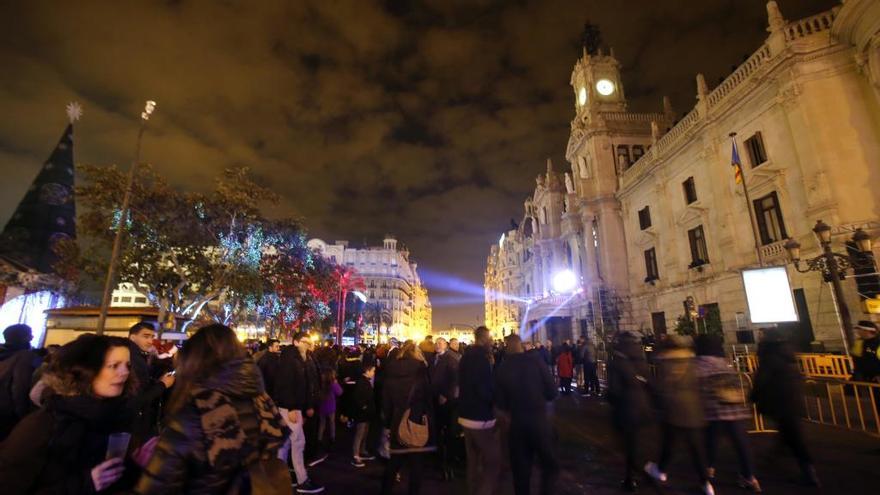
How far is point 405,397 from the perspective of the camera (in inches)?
201

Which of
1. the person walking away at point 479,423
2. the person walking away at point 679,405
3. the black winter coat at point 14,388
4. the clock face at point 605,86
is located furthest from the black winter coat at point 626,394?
the clock face at point 605,86

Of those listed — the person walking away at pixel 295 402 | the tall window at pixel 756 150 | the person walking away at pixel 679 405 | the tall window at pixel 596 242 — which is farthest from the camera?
the tall window at pixel 596 242

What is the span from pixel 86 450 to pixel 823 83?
871 inches

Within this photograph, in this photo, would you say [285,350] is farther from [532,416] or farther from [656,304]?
[656,304]

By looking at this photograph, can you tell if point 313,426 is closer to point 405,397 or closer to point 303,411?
point 303,411

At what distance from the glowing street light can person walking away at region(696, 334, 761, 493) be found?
29351 mm

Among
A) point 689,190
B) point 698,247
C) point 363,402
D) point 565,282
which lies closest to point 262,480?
point 363,402

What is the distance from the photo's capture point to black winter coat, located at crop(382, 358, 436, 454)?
15.9ft

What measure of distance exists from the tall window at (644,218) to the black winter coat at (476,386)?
25592 millimetres

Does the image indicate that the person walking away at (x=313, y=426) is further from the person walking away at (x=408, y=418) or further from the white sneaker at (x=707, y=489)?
the white sneaker at (x=707, y=489)

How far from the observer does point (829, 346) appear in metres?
13.8

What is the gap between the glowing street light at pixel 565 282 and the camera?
34781mm

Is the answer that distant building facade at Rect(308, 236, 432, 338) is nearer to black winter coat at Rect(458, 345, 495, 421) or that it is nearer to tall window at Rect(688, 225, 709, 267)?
tall window at Rect(688, 225, 709, 267)

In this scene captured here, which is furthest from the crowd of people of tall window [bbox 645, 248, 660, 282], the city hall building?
tall window [bbox 645, 248, 660, 282]
